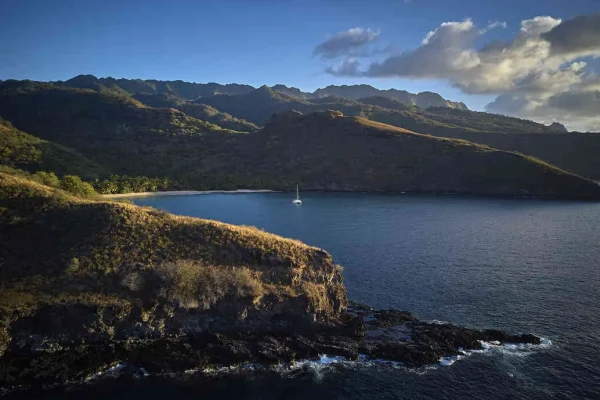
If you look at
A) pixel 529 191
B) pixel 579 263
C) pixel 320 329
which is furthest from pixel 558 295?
pixel 529 191

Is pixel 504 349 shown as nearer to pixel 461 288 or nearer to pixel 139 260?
pixel 461 288

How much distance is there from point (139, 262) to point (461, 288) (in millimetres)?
46794

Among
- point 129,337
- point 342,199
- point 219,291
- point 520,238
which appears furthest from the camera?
point 342,199

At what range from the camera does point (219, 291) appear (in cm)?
4903

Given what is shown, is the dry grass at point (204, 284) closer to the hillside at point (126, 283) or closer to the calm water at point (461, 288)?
the hillside at point (126, 283)

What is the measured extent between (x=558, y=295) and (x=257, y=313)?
4359 cm

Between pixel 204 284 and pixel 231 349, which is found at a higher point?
pixel 204 284

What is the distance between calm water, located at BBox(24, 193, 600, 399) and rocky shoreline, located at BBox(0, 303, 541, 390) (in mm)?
2349

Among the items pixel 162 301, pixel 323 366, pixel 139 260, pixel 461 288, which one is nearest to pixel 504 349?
pixel 461 288

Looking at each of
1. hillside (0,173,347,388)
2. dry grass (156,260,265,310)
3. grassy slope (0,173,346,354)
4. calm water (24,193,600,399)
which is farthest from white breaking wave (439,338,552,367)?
dry grass (156,260,265,310)

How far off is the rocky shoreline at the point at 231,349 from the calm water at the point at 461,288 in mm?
2349

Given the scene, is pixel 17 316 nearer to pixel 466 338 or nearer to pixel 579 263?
pixel 466 338

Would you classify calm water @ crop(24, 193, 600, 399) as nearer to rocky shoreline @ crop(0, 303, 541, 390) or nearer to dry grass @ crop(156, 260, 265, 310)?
rocky shoreline @ crop(0, 303, 541, 390)

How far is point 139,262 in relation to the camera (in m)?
50.5
